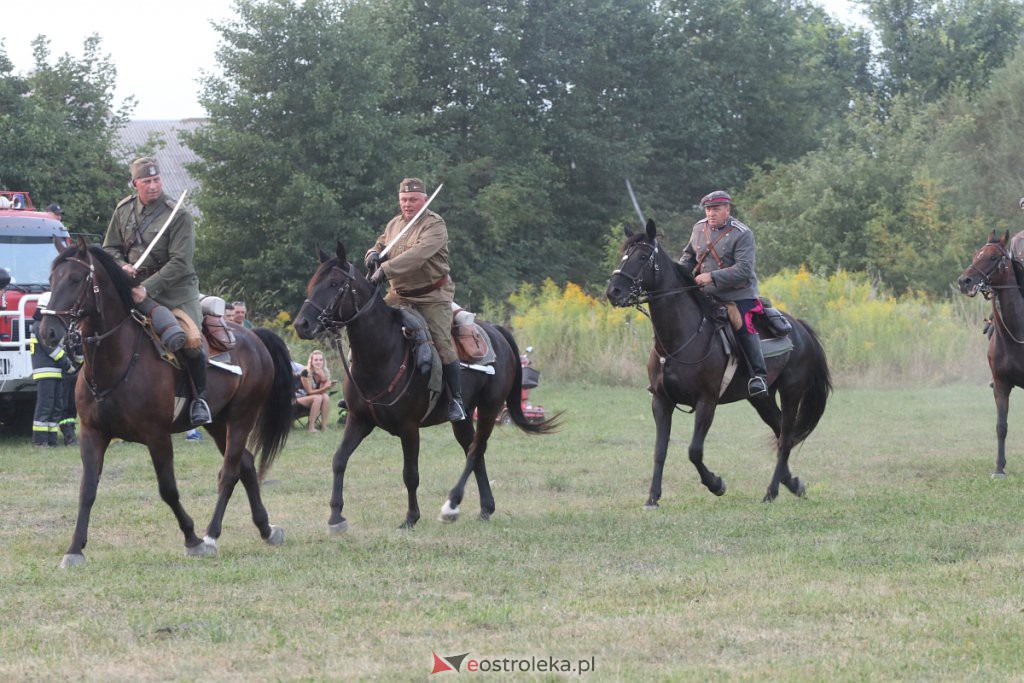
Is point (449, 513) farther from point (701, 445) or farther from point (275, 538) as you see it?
point (701, 445)

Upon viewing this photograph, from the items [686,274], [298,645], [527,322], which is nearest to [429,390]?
[686,274]

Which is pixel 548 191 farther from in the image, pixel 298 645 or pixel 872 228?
pixel 298 645

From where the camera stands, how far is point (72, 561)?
9.18 meters

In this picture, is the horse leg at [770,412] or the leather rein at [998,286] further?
the leather rein at [998,286]

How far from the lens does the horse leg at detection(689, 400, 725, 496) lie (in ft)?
39.4

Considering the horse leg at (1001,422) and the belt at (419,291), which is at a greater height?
the belt at (419,291)

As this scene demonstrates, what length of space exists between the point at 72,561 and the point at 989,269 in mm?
9713

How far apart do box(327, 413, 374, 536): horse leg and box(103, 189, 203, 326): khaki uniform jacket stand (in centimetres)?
165

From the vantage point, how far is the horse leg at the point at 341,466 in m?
10.7

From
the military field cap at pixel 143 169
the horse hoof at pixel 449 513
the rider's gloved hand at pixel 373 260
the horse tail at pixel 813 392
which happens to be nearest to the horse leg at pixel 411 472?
the horse hoof at pixel 449 513

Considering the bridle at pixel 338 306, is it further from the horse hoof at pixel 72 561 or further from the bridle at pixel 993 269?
the bridle at pixel 993 269

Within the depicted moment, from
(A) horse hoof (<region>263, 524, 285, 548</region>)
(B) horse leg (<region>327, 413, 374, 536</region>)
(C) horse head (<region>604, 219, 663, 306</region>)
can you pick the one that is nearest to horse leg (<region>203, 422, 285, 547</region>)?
(A) horse hoof (<region>263, 524, 285, 548</region>)

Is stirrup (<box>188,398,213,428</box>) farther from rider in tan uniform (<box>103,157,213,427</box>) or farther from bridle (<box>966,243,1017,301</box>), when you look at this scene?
bridle (<box>966,243,1017,301</box>)

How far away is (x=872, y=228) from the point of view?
38.0m
